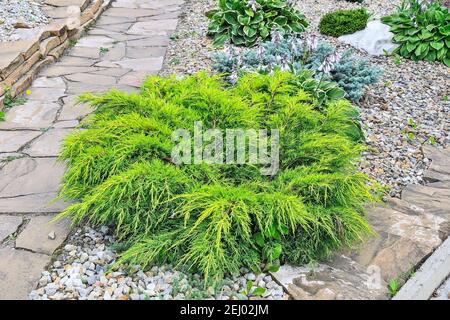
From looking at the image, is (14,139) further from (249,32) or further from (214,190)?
(249,32)

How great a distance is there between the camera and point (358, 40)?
5.89 metres

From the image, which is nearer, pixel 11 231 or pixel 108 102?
pixel 11 231

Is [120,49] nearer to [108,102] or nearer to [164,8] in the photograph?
[164,8]

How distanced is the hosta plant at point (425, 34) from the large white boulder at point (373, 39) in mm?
96

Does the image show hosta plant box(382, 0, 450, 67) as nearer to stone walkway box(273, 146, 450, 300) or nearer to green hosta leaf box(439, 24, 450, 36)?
green hosta leaf box(439, 24, 450, 36)

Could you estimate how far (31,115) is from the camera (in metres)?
4.21

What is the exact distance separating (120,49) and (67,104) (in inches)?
62.6

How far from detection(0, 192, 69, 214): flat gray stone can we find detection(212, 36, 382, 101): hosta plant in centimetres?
170

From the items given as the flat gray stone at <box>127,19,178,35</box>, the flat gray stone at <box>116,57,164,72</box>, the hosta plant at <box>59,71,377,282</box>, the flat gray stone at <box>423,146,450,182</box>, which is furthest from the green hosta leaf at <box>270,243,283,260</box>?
the flat gray stone at <box>127,19,178,35</box>

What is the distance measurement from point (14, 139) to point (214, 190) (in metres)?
2.07

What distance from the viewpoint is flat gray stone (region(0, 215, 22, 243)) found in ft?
9.04

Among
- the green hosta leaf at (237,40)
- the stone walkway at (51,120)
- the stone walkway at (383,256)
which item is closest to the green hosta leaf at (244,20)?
the green hosta leaf at (237,40)
